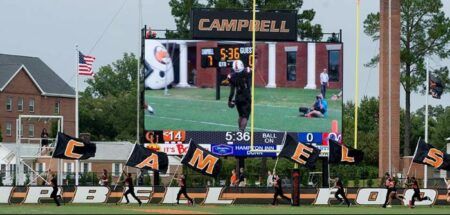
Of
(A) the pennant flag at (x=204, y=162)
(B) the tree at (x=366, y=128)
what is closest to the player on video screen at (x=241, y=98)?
(A) the pennant flag at (x=204, y=162)

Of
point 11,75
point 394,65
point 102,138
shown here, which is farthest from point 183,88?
point 102,138

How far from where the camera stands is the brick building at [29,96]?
108 m

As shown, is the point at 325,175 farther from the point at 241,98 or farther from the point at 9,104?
the point at 9,104

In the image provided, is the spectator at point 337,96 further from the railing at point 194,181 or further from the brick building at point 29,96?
→ the brick building at point 29,96

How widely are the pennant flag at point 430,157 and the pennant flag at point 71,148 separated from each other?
46.0 ft

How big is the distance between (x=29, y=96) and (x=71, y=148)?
59.7 metres

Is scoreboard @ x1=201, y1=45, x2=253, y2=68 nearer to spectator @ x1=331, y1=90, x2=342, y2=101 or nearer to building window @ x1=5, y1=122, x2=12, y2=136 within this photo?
spectator @ x1=331, y1=90, x2=342, y2=101

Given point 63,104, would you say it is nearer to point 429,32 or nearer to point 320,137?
point 429,32

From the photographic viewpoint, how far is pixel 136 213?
1544 inches

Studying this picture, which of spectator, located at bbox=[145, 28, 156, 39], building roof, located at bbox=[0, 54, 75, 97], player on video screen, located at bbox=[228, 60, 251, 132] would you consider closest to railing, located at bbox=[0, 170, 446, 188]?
player on video screen, located at bbox=[228, 60, 251, 132]

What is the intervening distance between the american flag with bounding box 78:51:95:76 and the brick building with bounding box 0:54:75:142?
46446mm

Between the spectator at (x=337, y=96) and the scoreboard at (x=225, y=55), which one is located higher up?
the scoreboard at (x=225, y=55)

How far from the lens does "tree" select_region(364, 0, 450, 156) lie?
258ft

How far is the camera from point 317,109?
197 ft
